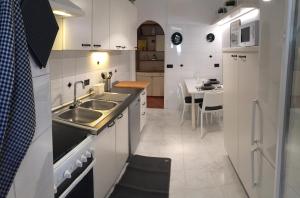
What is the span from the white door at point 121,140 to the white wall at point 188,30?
3.64 m

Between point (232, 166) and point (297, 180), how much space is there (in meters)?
2.17

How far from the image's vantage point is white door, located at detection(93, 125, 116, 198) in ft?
7.27

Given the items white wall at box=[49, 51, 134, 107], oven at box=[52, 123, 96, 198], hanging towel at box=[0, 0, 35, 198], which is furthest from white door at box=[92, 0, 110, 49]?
hanging towel at box=[0, 0, 35, 198]

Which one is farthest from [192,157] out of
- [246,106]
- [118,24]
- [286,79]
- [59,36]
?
[286,79]

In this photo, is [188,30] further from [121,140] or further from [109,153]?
[109,153]

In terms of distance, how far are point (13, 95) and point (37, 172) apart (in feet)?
1.14

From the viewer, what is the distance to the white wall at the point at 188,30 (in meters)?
6.43

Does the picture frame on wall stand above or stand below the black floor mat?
above

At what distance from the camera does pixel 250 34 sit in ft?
8.63

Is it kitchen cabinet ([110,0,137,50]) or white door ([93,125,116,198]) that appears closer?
white door ([93,125,116,198])

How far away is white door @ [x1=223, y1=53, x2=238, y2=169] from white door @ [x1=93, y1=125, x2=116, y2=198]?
1325 millimetres

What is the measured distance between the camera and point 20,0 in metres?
0.81

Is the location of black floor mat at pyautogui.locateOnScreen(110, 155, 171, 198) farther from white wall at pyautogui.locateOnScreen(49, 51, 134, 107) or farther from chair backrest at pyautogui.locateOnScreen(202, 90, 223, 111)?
chair backrest at pyautogui.locateOnScreen(202, 90, 223, 111)

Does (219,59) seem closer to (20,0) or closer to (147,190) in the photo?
(147,190)
